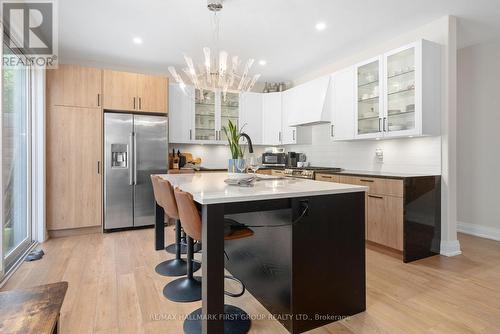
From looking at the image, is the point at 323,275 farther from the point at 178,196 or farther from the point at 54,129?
the point at 54,129

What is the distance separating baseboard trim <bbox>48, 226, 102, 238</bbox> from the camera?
3.83 m

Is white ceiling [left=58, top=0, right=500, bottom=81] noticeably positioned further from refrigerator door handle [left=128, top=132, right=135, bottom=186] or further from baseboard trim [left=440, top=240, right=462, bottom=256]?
baseboard trim [left=440, top=240, right=462, bottom=256]

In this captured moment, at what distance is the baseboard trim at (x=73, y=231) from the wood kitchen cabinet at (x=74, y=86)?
70.0 inches

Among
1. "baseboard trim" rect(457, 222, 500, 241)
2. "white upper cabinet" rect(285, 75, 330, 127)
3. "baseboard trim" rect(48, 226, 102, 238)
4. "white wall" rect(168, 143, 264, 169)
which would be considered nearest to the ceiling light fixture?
"white upper cabinet" rect(285, 75, 330, 127)

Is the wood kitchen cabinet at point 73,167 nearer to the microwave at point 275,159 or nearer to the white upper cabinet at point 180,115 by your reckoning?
the white upper cabinet at point 180,115

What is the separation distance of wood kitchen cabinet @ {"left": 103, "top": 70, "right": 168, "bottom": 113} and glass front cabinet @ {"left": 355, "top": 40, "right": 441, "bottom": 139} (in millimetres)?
3018

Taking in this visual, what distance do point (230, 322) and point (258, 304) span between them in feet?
1.04

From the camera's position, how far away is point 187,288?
7.45 feet

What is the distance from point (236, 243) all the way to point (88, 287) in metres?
1.31

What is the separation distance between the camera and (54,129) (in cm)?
377

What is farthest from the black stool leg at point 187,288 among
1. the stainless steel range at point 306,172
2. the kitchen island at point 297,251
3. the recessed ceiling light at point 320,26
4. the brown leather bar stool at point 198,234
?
the recessed ceiling light at point 320,26

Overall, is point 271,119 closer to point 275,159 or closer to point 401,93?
point 275,159

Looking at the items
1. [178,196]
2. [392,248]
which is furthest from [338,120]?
[178,196]

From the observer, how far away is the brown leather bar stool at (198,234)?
165 centimetres
